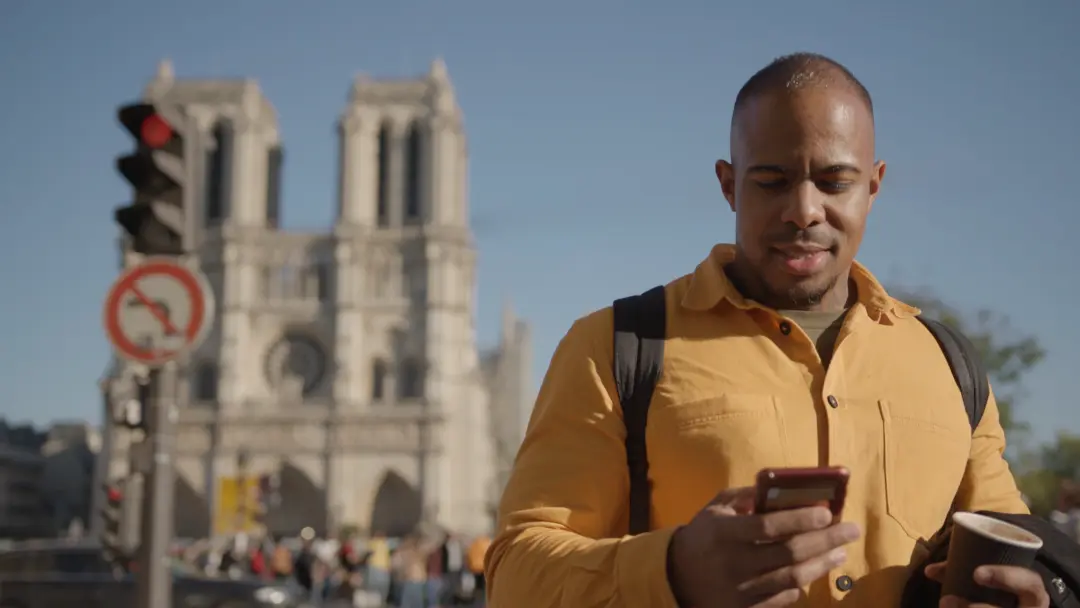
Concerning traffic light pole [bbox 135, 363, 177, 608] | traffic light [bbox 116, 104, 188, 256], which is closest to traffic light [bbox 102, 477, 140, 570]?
traffic light pole [bbox 135, 363, 177, 608]

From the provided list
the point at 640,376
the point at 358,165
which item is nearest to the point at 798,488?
the point at 640,376

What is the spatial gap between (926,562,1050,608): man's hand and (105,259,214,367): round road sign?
3.86 metres

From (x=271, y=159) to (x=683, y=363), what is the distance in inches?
1919

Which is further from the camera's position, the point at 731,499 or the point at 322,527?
the point at 322,527

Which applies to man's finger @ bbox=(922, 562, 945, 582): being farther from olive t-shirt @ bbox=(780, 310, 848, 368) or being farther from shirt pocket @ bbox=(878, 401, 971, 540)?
olive t-shirt @ bbox=(780, 310, 848, 368)

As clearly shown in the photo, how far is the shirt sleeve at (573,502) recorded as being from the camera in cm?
125

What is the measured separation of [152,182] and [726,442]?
3912 millimetres

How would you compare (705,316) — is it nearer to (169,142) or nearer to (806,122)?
(806,122)

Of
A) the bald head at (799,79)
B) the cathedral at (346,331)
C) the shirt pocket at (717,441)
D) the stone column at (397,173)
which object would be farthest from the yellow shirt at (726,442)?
the stone column at (397,173)

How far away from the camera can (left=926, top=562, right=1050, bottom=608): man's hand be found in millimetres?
1241

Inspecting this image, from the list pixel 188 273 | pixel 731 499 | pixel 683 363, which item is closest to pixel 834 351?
pixel 683 363

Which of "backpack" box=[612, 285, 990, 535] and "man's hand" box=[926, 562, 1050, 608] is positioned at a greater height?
"backpack" box=[612, 285, 990, 535]

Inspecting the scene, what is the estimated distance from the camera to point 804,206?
140 centimetres

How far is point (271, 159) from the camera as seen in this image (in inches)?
1903
